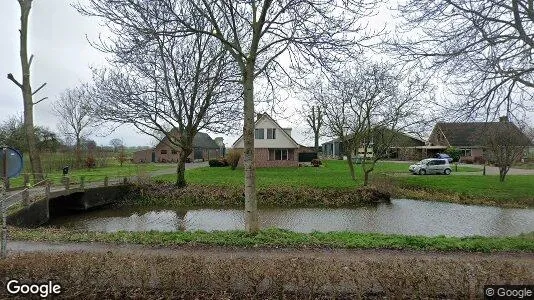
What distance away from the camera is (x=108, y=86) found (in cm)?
2027

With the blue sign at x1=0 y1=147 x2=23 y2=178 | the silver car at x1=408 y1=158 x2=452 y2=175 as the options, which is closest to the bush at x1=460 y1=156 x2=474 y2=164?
the silver car at x1=408 y1=158 x2=452 y2=175

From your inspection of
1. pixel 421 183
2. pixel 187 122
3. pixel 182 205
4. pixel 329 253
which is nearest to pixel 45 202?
pixel 182 205

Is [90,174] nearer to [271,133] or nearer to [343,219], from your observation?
[271,133]

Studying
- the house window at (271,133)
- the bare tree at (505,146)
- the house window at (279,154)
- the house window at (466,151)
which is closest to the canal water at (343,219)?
the bare tree at (505,146)

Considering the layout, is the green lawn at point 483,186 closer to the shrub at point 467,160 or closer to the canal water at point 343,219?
the canal water at point 343,219

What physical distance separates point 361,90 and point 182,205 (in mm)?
14077

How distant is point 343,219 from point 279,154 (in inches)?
900

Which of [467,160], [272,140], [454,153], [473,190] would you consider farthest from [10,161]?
[467,160]

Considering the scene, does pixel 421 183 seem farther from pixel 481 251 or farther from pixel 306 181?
pixel 481 251

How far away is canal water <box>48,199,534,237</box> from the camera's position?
14422 mm

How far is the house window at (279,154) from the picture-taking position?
3891 cm

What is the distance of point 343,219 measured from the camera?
54.2 feet

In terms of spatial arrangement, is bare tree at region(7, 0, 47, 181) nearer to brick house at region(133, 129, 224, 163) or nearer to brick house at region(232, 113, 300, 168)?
brick house at region(232, 113, 300, 168)

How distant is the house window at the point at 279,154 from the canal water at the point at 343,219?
1919cm
